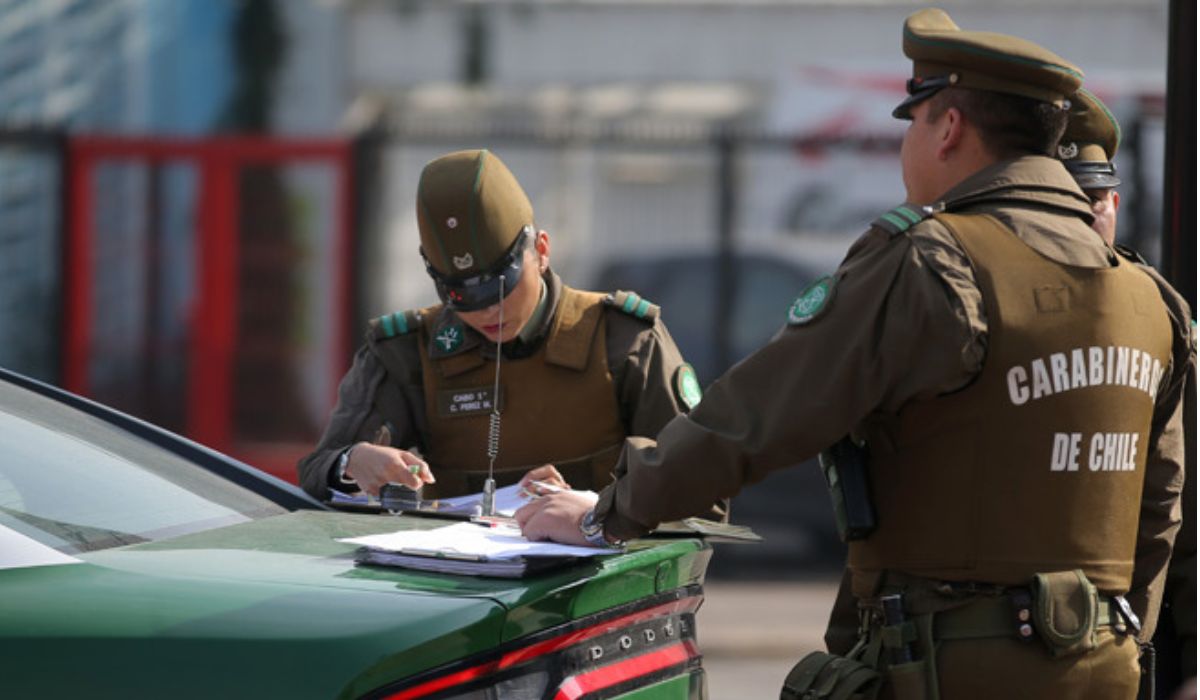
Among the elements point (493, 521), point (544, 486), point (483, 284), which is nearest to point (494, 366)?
point (483, 284)

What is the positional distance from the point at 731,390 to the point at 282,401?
10.6 m

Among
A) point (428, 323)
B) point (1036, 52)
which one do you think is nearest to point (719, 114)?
point (428, 323)

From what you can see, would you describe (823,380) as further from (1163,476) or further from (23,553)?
(23,553)

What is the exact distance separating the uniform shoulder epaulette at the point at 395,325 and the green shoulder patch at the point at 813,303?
1336 millimetres

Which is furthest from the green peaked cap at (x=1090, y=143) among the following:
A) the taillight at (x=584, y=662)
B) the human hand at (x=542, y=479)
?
the taillight at (x=584, y=662)

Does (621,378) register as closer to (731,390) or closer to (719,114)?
(731,390)

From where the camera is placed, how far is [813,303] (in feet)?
9.94

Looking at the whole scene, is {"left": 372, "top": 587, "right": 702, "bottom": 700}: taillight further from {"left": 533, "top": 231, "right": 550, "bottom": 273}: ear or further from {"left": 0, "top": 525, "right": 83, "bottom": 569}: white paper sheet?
{"left": 533, "top": 231, "right": 550, "bottom": 273}: ear

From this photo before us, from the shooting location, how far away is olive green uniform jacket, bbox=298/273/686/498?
4117 mm

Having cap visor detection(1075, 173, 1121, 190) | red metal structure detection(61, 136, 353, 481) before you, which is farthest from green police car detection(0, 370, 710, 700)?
red metal structure detection(61, 136, 353, 481)

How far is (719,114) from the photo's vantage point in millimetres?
14914

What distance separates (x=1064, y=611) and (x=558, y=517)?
2.67ft

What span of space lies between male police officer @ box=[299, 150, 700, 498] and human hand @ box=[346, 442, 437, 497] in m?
0.05

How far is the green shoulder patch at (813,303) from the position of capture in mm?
3004
